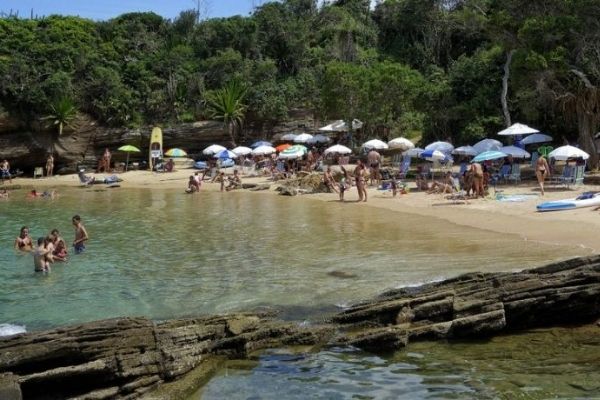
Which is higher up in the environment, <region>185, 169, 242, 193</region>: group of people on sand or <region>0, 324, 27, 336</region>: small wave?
<region>185, 169, 242, 193</region>: group of people on sand

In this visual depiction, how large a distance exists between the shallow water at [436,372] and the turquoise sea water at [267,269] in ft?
0.10

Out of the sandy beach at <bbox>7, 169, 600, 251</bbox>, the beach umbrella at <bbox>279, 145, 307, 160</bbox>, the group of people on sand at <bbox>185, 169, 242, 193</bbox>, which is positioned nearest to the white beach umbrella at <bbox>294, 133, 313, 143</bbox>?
the beach umbrella at <bbox>279, 145, 307, 160</bbox>

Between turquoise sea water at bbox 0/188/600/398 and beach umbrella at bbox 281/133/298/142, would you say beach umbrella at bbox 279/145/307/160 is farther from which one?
turquoise sea water at bbox 0/188/600/398

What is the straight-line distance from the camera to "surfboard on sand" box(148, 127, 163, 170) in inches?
1469

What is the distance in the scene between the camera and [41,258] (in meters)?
14.6

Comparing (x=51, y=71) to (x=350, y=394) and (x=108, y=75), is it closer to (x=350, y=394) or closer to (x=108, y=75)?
(x=108, y=75)

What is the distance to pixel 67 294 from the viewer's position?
1252cm

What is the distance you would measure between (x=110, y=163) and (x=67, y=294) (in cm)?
2762

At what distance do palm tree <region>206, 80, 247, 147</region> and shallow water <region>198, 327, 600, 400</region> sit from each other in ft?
103

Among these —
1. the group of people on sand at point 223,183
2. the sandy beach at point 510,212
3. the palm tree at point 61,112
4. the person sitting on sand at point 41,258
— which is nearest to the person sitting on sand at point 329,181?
the sandy beach at point 510,212

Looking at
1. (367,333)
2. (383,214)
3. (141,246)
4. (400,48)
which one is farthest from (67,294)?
(400,48)

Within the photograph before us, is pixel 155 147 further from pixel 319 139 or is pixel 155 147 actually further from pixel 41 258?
pixel 41 258

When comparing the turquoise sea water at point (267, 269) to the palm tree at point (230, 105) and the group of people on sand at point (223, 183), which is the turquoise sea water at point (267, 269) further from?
the palm tree at point (230, 105)

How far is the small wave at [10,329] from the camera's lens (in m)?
9.95
